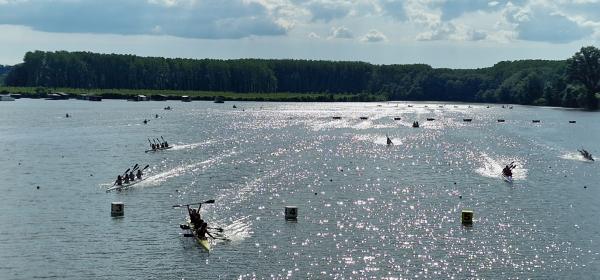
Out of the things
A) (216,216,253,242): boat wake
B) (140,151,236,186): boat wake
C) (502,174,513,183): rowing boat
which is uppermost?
(502,174,513,183): rowing boat

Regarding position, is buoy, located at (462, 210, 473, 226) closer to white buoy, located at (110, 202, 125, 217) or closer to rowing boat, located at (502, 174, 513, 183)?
white buoy, located at (110, 202, 125, 217)

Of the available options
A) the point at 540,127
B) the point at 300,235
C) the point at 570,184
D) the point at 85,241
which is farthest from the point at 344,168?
the point at 540,127

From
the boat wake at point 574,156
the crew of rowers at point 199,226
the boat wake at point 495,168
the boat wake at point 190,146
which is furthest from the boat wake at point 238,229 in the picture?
the boat wake at point 574,156

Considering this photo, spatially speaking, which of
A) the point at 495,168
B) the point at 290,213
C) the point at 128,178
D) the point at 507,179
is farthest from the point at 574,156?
the point at 290,213

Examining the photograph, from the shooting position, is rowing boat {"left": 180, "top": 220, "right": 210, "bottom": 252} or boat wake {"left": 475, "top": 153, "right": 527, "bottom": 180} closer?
rowing boat {"left": 180, "top": 220, "right": 210, "bottom": 252}

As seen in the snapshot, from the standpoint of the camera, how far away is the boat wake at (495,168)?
334ft

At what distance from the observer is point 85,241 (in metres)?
60.4

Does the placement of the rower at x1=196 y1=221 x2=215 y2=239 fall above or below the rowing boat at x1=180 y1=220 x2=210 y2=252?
above

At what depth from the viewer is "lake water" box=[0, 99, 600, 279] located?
180 feet

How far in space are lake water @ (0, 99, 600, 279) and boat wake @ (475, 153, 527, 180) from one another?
36 cm

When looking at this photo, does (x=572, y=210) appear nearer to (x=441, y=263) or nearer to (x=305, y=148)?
(x=441, y=263)

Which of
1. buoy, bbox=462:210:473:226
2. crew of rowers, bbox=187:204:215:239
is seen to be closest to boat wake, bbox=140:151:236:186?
crew of rowers, bbox=187:204:215:239

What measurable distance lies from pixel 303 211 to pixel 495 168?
4425 cm

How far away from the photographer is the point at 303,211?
72.9 meters
